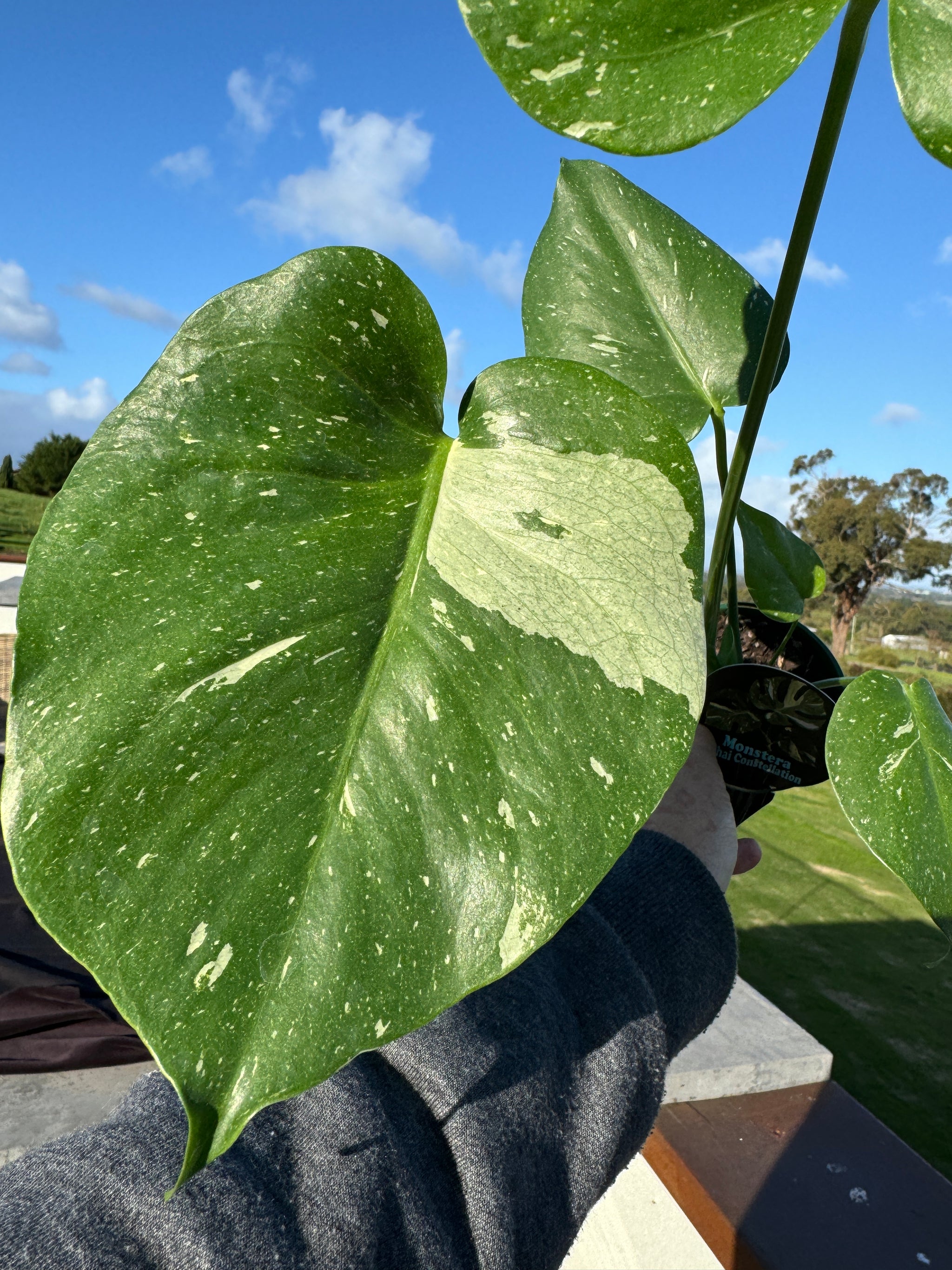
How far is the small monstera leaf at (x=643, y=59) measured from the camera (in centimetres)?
24

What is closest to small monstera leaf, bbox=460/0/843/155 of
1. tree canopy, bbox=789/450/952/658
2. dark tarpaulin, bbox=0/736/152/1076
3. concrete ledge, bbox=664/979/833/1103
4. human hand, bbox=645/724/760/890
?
human hand, bbox=645/724/760/890

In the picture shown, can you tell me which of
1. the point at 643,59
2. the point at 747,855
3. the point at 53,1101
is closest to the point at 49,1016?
the point at 53,1101

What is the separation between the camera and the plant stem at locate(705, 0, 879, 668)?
0.31 metres

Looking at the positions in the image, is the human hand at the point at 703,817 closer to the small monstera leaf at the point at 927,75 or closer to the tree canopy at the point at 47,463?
the small monstera leaf at the point at 927,75

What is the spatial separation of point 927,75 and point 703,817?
0.40 m

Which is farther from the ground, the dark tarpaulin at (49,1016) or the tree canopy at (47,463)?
the tree canopy at (47,463)

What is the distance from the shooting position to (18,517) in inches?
473

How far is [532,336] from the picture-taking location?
494 millimetres

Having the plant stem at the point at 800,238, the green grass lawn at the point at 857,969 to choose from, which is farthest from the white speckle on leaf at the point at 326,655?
the green grass lawn at the point at 857,969

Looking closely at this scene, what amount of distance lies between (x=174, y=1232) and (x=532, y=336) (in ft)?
1.45

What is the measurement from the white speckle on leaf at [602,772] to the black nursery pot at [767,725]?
221 millimetres

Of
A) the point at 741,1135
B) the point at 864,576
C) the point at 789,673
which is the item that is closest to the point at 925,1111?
the point at 741,1135

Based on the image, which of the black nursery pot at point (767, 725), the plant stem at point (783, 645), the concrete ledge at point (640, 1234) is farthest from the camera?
the concrete ledge at point (640, 1234)

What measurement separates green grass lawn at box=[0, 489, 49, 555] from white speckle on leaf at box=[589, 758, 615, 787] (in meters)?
10.9
